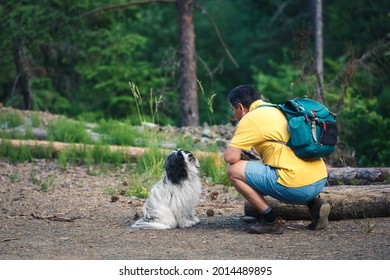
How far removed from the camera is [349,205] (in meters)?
8.65

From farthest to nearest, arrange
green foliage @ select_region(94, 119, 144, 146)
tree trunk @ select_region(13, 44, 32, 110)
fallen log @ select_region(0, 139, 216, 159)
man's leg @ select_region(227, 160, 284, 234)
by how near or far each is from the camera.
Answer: tree trunk @ select_region(13, 44, 32, 110) → green foliage @ select_region(94, 119, 144, 146) → fallen log @ select_region(0, 139, 216, 159) → man's leg @ select_region(227, 160, 284, 234)

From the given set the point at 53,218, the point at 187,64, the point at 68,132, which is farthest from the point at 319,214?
the point at 187,64

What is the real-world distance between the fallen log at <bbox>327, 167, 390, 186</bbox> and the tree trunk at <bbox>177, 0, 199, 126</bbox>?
7.27 metres

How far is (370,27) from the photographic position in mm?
27078

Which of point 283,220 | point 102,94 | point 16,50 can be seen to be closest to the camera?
point 283,220

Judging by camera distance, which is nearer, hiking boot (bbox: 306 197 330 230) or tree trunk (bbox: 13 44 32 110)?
hiking boot (bbox: 306 197 330 230)

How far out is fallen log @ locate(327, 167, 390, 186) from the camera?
35.7 feet

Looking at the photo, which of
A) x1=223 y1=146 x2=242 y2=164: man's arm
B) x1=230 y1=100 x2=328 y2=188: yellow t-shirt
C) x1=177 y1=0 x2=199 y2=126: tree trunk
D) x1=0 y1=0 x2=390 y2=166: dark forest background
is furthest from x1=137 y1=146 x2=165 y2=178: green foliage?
x1=177 y1=0 x2=199 y2=126: tree trunk

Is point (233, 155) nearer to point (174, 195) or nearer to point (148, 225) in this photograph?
point (174, 195)

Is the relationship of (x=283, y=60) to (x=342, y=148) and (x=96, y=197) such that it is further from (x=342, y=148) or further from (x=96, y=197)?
(x=96, y=197)

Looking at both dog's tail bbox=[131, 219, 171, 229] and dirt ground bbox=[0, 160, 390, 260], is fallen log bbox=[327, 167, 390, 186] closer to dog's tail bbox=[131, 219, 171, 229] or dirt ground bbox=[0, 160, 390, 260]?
dirt ground bbox=[0, 160, 390, 260]

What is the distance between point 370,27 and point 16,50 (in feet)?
43.4
